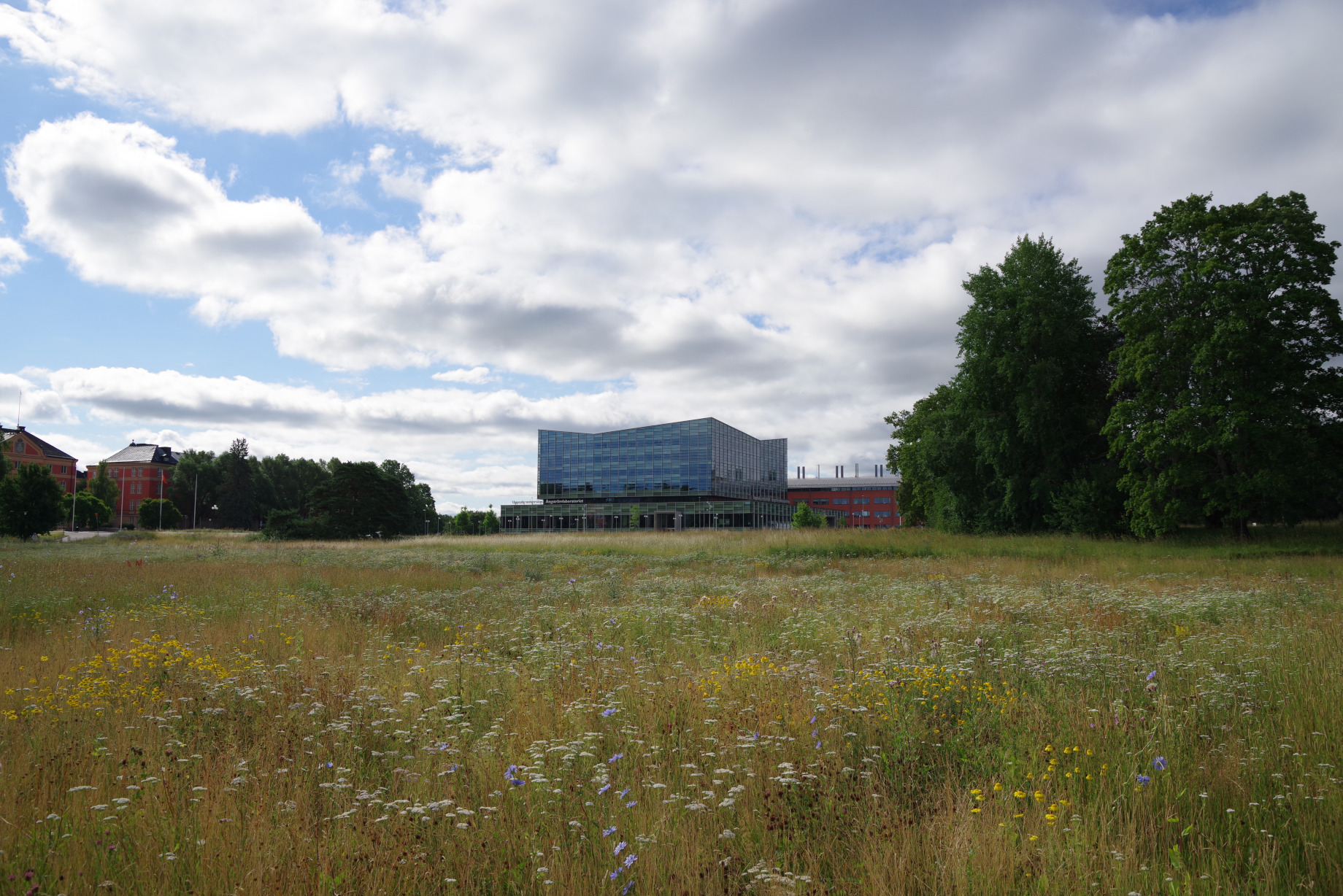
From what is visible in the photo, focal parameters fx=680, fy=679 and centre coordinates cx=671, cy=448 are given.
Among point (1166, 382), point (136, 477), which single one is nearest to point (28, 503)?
point (1166, 382)

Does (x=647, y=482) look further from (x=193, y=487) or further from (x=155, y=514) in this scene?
(x=193, y=487)

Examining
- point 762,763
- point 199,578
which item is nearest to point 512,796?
point 762,763

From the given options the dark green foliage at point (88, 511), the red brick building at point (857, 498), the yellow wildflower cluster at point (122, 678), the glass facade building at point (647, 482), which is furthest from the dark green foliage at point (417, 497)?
the yellow wildflower cluster at point (122, 678)

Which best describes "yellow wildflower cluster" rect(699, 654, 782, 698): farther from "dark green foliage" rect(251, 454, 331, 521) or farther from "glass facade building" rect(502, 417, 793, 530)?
"dark green foliage" rect(251, 454, 331, 521)

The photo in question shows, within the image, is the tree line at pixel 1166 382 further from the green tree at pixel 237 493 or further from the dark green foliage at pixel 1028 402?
the green tree at pixel 237 493

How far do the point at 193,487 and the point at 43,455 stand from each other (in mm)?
24406

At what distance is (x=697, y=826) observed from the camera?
380 cm

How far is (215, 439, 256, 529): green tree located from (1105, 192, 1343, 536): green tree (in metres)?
117

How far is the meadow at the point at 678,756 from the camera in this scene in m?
3.43

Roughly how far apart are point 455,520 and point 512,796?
138858 mm

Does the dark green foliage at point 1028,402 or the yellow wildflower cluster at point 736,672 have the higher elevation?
the dark green foliage at point 1028,402

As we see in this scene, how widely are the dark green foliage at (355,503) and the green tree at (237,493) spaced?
40705mm

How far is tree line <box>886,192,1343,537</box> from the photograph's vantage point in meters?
26.8

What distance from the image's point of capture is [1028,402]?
3494cm
